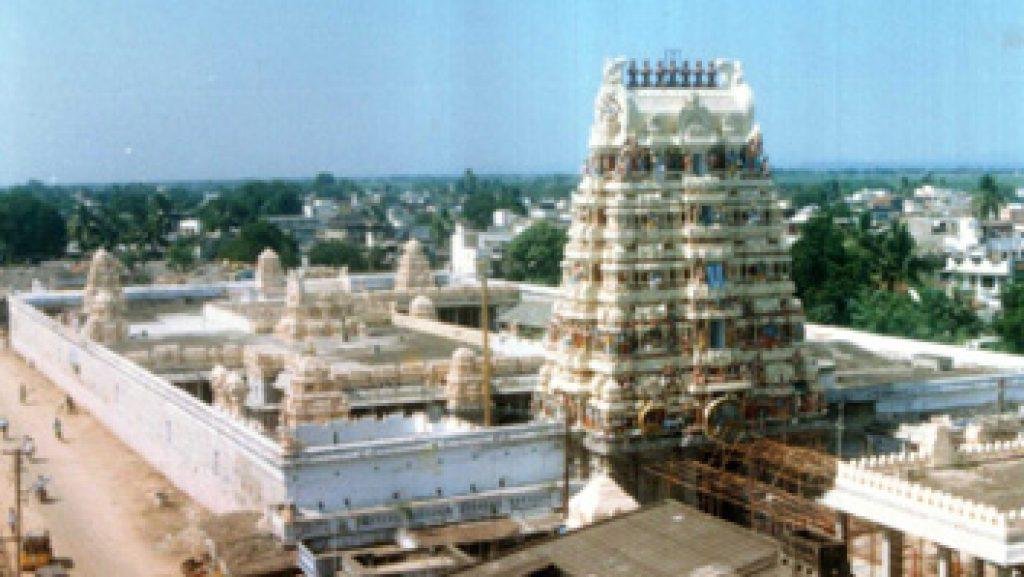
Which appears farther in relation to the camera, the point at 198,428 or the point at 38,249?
the point at 38,249

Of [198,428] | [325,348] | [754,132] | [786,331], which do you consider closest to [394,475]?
Result: [198,428]

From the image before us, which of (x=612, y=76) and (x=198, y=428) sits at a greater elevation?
(x=612, y=76)

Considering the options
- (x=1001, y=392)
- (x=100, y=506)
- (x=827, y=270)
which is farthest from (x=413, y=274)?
(x=1001, y=392)

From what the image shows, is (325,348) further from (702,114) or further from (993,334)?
(993,334)

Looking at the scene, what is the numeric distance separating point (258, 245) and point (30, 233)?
1094 inches

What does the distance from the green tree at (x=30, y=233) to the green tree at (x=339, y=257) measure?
30027 mm

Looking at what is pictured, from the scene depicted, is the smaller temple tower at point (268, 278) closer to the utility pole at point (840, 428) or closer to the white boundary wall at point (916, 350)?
the white boundary wall at point (916, 350)

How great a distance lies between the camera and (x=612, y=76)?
115 ft

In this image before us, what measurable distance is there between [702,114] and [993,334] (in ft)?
120

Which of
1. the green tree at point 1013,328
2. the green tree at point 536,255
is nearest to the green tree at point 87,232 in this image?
the green tree at point 536,255

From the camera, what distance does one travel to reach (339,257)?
116812 mm

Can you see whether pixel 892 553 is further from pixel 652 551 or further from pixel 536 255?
pixel 536 255

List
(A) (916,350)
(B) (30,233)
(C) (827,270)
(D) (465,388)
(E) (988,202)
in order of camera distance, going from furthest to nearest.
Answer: (B) (30,233)
(E) (988,202)
(C) (827,270)
(A) (916,350)
(D) (465,388)

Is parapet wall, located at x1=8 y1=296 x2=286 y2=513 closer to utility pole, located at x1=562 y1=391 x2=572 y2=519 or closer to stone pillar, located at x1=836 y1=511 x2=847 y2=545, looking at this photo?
utility pole, located at x1=562 y1=391 x2=572 y2=519
